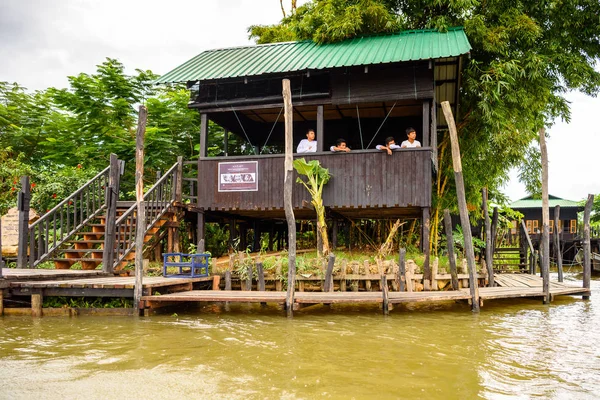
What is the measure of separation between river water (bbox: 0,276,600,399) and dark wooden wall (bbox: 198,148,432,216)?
3284mm

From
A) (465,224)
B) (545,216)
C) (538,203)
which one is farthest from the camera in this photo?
(538,203)

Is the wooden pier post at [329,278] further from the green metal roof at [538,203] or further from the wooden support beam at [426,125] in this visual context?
the green metal roof at [538,203]

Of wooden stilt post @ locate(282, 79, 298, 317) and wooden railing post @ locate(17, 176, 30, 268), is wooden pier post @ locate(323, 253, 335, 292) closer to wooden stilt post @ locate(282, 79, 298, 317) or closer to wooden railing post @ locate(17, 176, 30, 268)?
wooden stilt post @ locate(282, 79, 298, 317)

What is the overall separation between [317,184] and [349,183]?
85cm

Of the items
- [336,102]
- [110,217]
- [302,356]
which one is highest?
[336,102]

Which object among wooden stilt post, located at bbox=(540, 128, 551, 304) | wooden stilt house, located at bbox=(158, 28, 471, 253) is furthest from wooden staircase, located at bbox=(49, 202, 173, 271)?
wooden stilt post, located at bbox=(540, 128, 551, 304)

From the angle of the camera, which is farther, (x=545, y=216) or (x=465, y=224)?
(x=545, y=216)

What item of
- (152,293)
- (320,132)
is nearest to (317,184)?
(320,132)

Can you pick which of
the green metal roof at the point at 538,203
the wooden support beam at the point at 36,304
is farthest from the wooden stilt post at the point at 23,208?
the green metal roof at the point at 538,203

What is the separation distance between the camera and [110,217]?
1113 cm

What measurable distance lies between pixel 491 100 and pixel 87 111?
13194 millimetres

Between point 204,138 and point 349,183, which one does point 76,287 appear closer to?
point 204,138

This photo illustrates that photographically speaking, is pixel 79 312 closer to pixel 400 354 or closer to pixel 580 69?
pixel 400 354

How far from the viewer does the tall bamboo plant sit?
39.3ft
